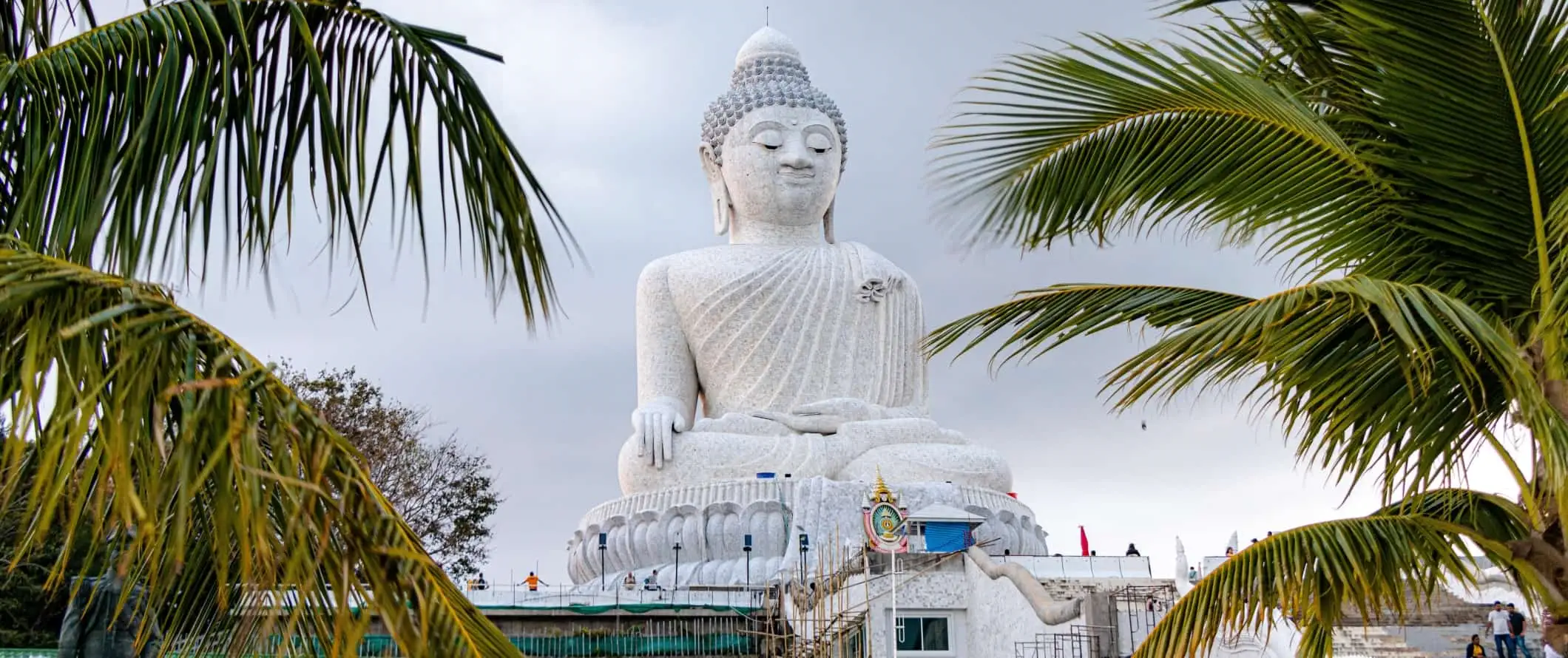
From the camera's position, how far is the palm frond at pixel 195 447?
256cm

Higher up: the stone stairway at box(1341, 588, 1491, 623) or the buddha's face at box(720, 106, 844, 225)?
the buddha's face at box(720, 106, 844, 225)

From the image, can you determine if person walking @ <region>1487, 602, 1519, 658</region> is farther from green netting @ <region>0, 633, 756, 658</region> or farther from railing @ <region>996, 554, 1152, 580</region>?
green netting @ <region>0, 633, 756, 658</region>

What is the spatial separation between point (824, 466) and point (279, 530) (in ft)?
48.2

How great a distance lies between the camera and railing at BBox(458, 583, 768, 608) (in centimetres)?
1473

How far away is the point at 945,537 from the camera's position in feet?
50.9

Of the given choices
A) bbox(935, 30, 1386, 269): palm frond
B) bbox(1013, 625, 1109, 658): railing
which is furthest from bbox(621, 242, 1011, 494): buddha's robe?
bbox(935, 30, 1386, 269): palm frond

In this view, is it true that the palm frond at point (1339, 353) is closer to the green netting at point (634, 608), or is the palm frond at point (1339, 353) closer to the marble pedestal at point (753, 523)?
the green netting at point (634, 608)

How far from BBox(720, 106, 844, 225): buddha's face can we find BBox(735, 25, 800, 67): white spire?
1457mm

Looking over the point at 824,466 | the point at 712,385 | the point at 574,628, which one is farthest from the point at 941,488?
the point at 574,628

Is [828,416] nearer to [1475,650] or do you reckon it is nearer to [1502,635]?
[1502,635]

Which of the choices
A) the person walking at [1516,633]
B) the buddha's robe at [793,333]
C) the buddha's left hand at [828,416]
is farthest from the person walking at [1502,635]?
the buddha's robe at [793,333]

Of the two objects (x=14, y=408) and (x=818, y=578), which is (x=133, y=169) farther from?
(x=818, y=578)

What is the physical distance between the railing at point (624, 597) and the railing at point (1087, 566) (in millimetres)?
2810

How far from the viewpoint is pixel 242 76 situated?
4.01 meters
